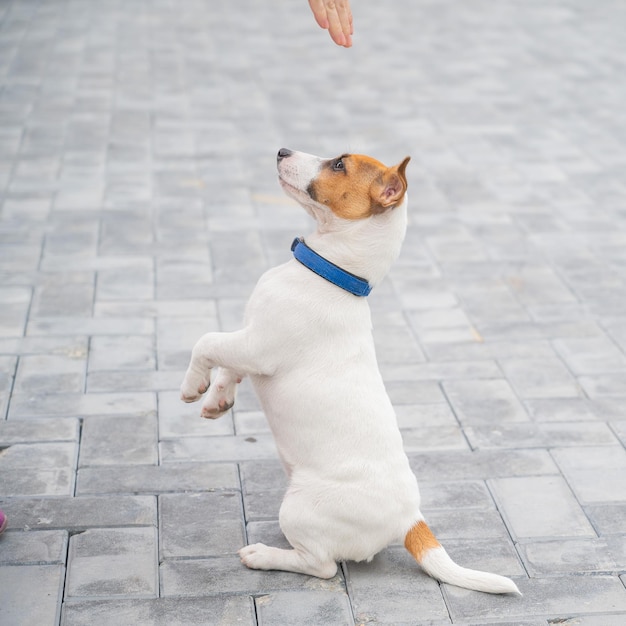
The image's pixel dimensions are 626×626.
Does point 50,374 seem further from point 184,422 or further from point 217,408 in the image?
point 217,408

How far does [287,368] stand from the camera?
311 centimetres

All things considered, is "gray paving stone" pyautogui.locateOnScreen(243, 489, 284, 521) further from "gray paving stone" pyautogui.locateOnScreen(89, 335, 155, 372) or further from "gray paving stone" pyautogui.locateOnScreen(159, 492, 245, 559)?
"gray paving stone" pyautogui.locateOnScreen(89, 335, 155, 372)

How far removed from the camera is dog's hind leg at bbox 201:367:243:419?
11.1 feet

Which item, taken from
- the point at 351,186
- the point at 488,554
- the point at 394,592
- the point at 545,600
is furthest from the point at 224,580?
the point at 351,186

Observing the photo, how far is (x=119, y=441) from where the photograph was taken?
3.96m

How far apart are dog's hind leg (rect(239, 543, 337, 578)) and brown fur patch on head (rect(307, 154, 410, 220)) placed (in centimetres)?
109

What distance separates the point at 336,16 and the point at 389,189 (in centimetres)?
83

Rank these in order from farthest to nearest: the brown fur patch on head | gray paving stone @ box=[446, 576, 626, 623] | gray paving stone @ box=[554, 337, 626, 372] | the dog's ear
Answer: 1. gray paving stone @ box=[554, 337, 626, 372]
2. gray paving stone @ box=[446, 576, 626, 623]
3. the brown fur patch on head
4. the dog's ear

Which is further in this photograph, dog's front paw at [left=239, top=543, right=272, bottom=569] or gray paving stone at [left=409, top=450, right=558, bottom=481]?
gray paving stone at [left=409, top=450, right=558, bottom=481]

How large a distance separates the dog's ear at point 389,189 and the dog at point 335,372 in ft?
0.07

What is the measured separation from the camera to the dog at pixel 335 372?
3037 millimetres

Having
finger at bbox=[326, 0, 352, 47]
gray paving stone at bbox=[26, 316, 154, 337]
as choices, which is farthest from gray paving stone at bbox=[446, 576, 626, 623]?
gray paving stone at bbox=[26, 316, 154, 337]

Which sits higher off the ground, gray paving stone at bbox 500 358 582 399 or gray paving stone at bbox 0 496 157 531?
gray paving stone at bbox 0 496 157 531

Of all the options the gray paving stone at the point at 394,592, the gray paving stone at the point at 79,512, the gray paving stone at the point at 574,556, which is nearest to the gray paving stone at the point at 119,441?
the gray paving stone at the point at 79,512
